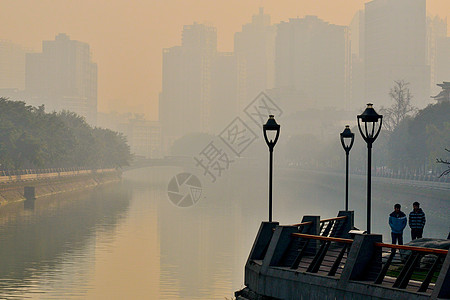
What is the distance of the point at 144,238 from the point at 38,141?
159 feet

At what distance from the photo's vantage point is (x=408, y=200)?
322 ft

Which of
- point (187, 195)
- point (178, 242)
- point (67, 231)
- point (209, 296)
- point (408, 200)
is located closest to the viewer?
point (209, 296)

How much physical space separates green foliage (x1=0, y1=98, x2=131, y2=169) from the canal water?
22.6 ft

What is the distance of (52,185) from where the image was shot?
400ft

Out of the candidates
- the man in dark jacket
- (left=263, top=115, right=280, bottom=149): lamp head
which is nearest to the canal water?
the man in dark jacket

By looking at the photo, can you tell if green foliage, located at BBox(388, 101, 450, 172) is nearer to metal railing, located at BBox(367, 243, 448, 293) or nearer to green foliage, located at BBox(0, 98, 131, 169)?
green foliage, located at BBox(0, 98, 131, 169)

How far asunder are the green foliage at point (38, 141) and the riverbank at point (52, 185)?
9.47 ft

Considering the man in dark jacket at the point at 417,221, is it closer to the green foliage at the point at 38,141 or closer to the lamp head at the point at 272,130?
the lamp head at the point at 272,130

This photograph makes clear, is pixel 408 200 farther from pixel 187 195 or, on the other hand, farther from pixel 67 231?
pixel 187 195

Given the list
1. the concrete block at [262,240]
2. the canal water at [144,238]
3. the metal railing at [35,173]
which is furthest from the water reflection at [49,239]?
the concrete block at [262,240]

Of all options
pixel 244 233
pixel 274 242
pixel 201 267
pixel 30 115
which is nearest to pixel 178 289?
pixel 201 267

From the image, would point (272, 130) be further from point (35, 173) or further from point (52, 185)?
point (52, 185)

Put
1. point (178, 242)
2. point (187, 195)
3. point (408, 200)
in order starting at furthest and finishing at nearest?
point (187, 195)
point (408, 200)
point (178, 242)

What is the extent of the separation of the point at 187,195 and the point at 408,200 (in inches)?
2104
